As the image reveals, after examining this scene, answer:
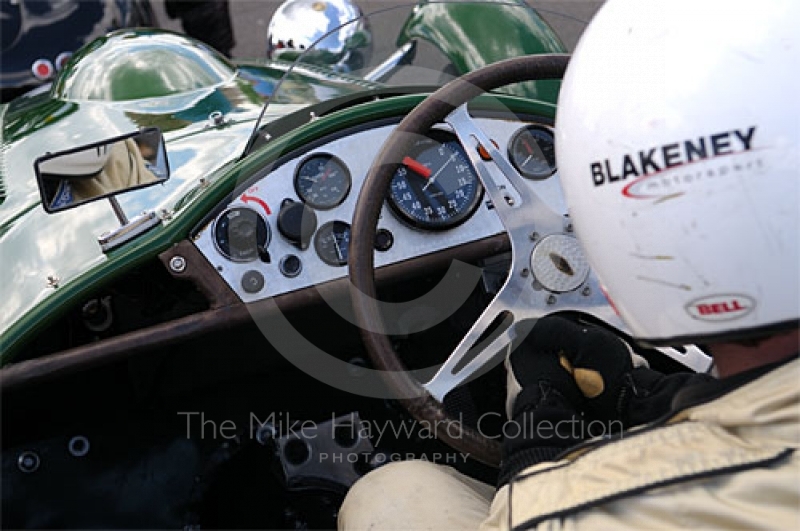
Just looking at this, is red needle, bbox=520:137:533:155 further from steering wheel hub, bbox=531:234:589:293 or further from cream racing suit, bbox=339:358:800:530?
cream racing suit, bbox=339:358:800:530

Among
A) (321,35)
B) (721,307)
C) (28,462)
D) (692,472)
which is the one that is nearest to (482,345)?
(721,307)

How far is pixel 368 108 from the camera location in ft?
8.09

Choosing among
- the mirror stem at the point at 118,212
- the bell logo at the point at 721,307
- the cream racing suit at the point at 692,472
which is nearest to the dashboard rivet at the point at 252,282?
the mirror stem at the point at 118,212

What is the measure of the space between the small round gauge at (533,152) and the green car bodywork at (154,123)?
3.3 inches

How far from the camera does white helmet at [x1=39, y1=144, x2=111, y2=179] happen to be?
209cm

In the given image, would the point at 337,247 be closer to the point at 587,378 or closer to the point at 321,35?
the point at 587,378

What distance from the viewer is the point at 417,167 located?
8.01 feet

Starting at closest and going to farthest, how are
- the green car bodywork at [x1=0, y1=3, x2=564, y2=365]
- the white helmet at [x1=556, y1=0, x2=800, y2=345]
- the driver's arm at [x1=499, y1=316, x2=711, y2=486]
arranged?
the white helmet at [x1=556, y1=0, x2=800, y2=345]
the driver's arm at [x1=499, y1=316, x2=711, y2=486]
the green car bodywork at [x1=0, y1=3, x2=564, y2=365]

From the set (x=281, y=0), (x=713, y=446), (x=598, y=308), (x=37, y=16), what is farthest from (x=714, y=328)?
(x=281, y=0)

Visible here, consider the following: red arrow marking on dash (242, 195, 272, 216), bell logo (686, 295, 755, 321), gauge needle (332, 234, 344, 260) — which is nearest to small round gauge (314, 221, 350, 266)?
gauge needle (332, 234, 344, 260)

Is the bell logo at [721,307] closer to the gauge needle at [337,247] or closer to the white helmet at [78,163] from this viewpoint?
the gauge needle at [337,247]

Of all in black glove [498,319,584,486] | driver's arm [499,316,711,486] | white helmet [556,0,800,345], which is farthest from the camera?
driver's arm [499,316,711,486]

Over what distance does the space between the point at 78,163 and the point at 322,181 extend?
0.55 meters

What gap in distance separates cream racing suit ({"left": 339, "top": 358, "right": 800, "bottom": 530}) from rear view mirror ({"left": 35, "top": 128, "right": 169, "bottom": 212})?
97cm
